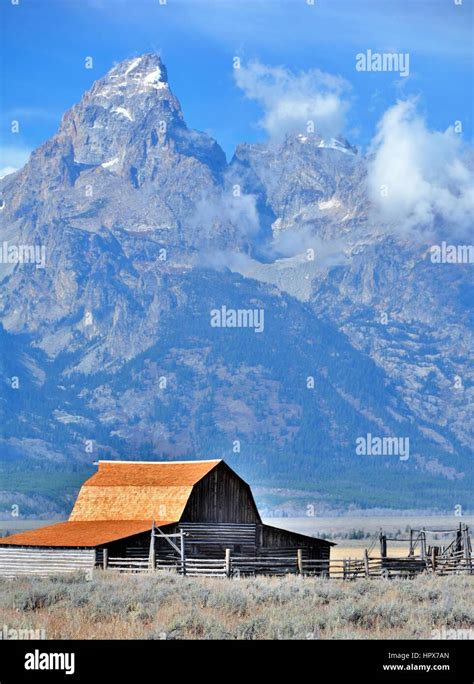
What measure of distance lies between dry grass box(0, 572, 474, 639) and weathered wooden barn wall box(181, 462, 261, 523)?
41.0ft

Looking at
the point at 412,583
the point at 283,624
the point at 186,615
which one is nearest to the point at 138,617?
the point at 186,615

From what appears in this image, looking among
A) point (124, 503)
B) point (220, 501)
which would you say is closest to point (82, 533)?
point (124, 503)

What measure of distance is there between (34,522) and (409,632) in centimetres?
16047

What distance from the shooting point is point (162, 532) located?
151 ft

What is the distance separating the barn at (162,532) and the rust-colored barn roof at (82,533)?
50 millimetres

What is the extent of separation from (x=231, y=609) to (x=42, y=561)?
754 inches

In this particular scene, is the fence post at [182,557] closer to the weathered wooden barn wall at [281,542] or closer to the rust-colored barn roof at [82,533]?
the rust-colored barn roof at [82,533]

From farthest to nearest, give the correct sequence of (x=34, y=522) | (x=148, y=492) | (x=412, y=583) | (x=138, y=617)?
(x=34, y=522), (x=148, y=492), (x=412, y=583), (x=138, y=617)

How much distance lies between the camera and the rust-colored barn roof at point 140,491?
48812 mm

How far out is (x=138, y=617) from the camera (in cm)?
2566

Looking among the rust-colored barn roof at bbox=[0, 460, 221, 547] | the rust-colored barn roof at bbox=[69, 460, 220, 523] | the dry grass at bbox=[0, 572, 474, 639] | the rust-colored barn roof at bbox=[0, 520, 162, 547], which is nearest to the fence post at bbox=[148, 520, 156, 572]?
the rust-colored barn roof at bbox=[0, 520, 162, 547]

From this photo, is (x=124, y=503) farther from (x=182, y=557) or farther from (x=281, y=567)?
(x=182, y=557)
